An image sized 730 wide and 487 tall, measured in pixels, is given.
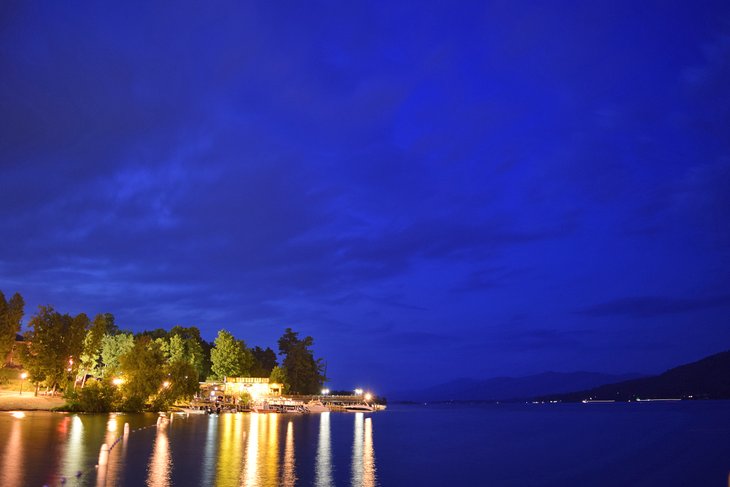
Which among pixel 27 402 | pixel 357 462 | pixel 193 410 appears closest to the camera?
pixel 357 462

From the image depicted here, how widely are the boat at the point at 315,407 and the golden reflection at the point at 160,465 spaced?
97588 millimetres

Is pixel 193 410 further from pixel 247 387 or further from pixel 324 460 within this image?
pixel 324 460

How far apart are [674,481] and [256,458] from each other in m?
28.6

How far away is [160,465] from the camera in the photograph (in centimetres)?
3438

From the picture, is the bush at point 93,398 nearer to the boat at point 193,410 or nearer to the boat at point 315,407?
the boat at point 193,410

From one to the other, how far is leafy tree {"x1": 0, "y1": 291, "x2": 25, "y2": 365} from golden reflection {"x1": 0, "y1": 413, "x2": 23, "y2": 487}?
51.3 m

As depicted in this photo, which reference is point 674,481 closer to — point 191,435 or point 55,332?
point 191,435

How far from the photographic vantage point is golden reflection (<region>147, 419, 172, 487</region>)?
28797 mm

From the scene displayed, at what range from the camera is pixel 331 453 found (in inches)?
1932

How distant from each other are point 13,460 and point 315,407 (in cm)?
12445

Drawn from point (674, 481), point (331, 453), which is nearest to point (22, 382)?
point (331, 453)

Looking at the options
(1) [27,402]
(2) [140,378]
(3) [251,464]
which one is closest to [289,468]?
(3) [251,464]

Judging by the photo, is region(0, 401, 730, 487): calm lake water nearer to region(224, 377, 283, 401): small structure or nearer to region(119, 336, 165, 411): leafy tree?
region(119, 336, 165, 411): leafy tree

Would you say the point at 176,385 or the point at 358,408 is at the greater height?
the point at 176,385
